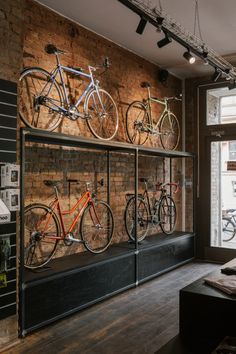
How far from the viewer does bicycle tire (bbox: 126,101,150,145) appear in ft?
18.9

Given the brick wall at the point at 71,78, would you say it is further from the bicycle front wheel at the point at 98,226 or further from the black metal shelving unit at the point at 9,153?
the bicycle front wheel at the point at 98,226

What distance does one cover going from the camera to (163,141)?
21.8 ft

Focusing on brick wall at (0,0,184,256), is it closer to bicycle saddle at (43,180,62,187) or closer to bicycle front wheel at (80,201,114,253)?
bicycle saddle at (43,180,62,187)

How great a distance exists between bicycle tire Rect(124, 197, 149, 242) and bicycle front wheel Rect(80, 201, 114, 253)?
1.02ft

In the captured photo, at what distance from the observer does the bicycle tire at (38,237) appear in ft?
13.0

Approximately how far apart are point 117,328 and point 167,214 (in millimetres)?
3140

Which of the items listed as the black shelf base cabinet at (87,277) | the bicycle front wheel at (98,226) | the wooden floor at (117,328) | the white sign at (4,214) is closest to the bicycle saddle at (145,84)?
the bicycle front wheel at (98,226)

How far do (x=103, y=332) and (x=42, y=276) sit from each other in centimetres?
81

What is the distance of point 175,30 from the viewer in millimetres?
4082

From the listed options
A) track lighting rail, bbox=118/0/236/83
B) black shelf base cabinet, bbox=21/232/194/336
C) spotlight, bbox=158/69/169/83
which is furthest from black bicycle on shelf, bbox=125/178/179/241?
track lighting rail, bbox=118/0/236/83

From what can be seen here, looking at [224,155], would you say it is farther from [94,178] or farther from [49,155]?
[49,155]

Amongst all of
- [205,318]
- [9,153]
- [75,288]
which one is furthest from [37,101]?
[205,318]

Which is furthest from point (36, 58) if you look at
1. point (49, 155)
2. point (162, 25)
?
point (162, 25)

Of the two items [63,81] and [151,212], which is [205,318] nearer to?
[63,81]
